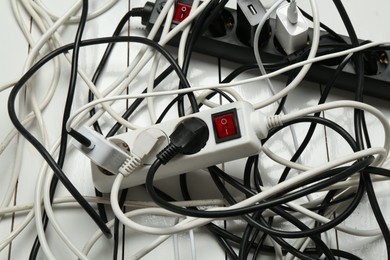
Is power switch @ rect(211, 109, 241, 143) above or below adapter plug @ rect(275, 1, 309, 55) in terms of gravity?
below

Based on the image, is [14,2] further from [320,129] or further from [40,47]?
[320,129]

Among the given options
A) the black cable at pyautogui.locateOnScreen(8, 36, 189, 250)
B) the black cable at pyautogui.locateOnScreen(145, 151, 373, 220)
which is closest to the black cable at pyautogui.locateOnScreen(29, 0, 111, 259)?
the black cable at pyautogui.locateOnScreen(8, 36, 189, 250)

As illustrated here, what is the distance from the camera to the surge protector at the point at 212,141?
60 centimetres

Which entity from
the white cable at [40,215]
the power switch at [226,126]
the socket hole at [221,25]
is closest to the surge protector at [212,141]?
the power switch at [226,126]

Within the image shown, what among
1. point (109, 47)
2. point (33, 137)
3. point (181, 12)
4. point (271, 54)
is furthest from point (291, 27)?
point (33, 137)

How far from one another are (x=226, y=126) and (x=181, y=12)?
26 centimetres

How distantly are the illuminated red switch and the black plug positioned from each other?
0.77 ft

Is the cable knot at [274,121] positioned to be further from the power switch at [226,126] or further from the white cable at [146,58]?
the white cable at [146,58]

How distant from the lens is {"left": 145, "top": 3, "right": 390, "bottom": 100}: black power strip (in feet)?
2.48

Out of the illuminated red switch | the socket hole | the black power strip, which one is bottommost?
the black power strip

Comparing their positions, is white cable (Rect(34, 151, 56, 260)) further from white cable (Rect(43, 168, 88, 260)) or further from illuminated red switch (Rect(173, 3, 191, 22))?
illuminated red switch (Rect(173, 3, 191, 22))

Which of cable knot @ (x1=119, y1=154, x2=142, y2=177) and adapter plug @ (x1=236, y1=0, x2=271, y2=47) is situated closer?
cable knot @ (x1=119, y1=154, x2=142, y2=177)

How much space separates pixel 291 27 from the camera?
2.43 ft

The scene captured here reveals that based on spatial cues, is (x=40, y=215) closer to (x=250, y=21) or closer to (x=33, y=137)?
(x=33, y=137)
